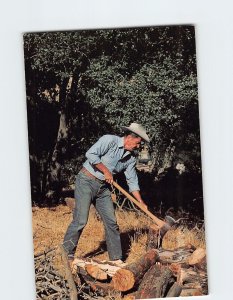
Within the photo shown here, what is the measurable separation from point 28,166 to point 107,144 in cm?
73

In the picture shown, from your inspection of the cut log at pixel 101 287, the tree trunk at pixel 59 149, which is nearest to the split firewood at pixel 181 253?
the cut log at pixel 101 287

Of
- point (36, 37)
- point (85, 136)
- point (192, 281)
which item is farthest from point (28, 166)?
point (192, 281)

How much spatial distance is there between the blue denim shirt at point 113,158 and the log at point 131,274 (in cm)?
65

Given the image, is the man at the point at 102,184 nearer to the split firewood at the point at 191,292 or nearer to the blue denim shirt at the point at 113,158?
the blue denim shirt at the point at 113,158

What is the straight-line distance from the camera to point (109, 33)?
8414 millimetres

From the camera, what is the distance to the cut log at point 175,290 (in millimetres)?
8531

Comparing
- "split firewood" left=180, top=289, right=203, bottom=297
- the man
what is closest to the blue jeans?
the man

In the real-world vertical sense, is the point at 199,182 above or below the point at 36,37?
below

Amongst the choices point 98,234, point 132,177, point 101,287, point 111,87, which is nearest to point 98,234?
point 98,234

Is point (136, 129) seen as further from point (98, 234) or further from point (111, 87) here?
point (98, 234)

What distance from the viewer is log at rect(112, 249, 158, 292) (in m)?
8.44

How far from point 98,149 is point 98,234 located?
765 mm

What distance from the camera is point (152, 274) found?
8.47m
